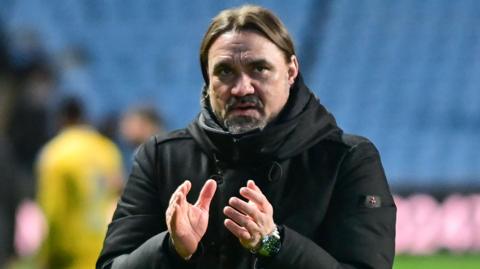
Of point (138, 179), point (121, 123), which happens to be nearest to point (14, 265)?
point (121, 123)

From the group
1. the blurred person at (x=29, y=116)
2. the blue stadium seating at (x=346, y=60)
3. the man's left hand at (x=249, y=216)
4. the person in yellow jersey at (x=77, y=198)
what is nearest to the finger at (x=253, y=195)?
the man's left hand at (x=249, y=216)

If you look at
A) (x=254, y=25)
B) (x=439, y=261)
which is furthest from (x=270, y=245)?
(x=439, y=261)

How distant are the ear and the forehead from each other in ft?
0.20

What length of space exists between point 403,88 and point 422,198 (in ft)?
8.79

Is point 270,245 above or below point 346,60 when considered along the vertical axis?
below

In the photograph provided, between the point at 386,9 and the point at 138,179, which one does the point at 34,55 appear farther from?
the point at 138,179

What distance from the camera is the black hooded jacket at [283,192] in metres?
3.07

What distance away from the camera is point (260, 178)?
316 cm

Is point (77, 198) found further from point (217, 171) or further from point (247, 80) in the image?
point (247, 80)

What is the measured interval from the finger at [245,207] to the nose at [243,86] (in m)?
0.31

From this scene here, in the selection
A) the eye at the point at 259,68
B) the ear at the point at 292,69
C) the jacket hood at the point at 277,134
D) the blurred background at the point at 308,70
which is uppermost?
the blurred background at the point at 308,70

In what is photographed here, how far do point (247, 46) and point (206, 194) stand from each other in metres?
0.40

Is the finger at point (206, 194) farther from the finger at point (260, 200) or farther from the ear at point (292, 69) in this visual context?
the ear at point (292, 69)

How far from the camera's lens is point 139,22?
53.5ft
